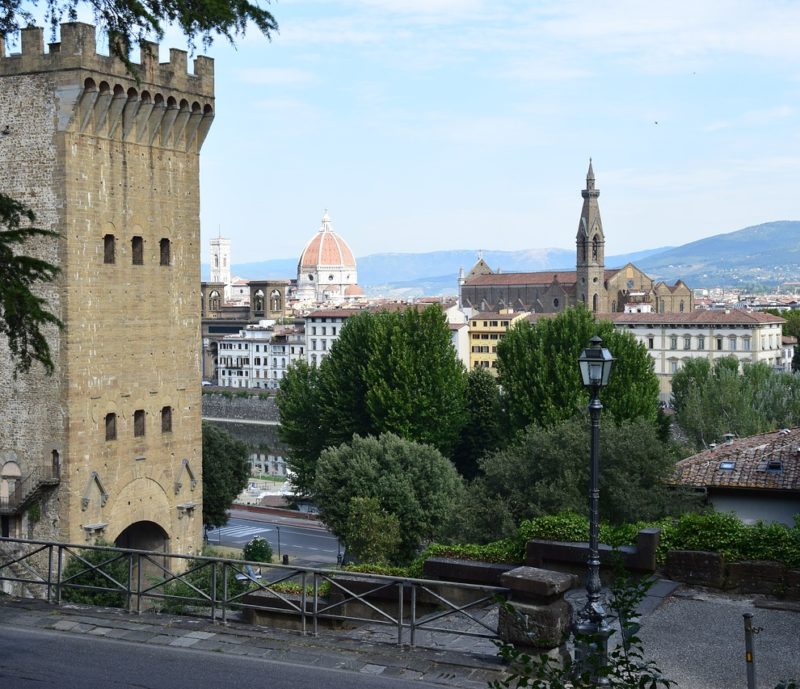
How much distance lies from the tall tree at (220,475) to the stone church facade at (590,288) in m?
87.7

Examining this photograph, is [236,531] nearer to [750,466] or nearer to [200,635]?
[750,466]

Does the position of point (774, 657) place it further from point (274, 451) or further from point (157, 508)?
point (274, 451)

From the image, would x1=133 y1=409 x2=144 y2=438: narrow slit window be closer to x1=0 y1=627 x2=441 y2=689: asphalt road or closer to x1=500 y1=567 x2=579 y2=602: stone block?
x1=0 y1=627 x2=441 y2=689: asphalt road

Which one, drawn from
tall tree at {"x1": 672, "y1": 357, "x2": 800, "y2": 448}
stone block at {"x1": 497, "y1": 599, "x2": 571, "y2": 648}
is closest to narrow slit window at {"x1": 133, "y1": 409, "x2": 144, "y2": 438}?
stone block at {"x1": 497, "y1": 599, "x2": 571, "y2": 648}

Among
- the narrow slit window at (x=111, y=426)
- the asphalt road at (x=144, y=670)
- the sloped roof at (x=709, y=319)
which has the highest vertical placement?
the sloped roof at (x=709, y=319)

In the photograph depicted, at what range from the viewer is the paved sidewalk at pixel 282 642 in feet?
36.1

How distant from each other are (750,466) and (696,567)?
43.9ft

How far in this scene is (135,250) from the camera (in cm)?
3120

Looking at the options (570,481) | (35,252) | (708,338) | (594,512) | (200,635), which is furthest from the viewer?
(708,338)

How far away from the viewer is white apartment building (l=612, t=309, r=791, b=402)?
332 ft

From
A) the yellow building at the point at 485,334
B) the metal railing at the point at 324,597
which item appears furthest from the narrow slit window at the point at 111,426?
the yellow building at the point at 485,334

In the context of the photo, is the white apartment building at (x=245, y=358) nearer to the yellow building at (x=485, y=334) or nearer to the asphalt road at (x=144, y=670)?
the yellow building at (x=485, y=334)

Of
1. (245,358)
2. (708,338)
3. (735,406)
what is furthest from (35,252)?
(245,358)

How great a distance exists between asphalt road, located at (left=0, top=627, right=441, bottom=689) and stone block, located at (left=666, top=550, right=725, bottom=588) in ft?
16.8
